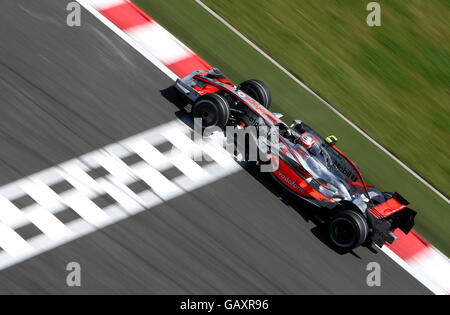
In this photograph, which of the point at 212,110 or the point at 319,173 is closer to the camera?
the point at 319,173

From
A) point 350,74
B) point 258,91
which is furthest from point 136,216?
point 350,74

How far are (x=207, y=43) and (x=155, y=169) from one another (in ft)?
12.3

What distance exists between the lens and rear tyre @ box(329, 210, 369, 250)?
9945mm

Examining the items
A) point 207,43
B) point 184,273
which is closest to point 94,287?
point 184,273

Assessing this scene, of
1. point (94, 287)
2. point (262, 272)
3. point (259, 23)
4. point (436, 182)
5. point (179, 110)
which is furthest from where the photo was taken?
point (259, 23)

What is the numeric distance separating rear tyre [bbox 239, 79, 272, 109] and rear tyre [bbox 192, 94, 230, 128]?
3.20 ft

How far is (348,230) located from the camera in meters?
10.1

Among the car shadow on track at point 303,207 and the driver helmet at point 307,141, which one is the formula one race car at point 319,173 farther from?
the car shadow on track at point 303,207

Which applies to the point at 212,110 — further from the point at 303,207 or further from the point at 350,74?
the point at 350,74

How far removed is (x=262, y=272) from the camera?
31.3ft

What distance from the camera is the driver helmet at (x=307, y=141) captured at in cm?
1066

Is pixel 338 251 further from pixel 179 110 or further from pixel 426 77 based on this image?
pixel 426 77

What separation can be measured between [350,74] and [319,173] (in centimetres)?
390

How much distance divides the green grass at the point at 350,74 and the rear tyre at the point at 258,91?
2.61 ft
